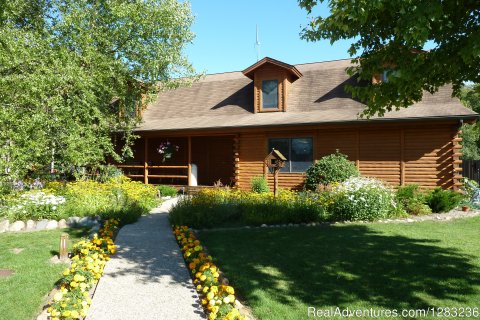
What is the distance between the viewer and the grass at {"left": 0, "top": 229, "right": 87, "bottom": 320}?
484 centimetres

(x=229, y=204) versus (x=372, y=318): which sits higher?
(x=229, y=204)

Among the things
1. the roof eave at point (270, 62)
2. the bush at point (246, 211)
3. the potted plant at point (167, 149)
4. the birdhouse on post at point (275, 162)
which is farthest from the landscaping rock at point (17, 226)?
the roof eave at point (270, 62)

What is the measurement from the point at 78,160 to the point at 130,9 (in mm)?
7769

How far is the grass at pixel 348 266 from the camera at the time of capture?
194 inches

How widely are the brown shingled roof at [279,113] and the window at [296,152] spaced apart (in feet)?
3.41

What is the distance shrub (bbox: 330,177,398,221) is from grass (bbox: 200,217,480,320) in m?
0.94

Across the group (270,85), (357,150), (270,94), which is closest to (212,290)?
(357,150)

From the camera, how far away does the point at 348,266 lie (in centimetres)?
631

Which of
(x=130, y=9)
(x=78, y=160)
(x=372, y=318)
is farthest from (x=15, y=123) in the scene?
(x=372, y=318)

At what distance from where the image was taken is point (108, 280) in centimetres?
570

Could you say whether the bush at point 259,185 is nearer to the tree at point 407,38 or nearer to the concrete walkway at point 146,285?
the concrete walkway at point 146,285

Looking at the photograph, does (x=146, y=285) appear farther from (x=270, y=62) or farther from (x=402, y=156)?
(x=270, y=62)

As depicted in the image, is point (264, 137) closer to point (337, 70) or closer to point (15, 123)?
point (337, 70)

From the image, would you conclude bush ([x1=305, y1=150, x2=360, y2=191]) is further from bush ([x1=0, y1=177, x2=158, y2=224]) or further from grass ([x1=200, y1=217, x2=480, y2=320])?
bush ([x1=0, y1=177, x2=158, y2=224])
